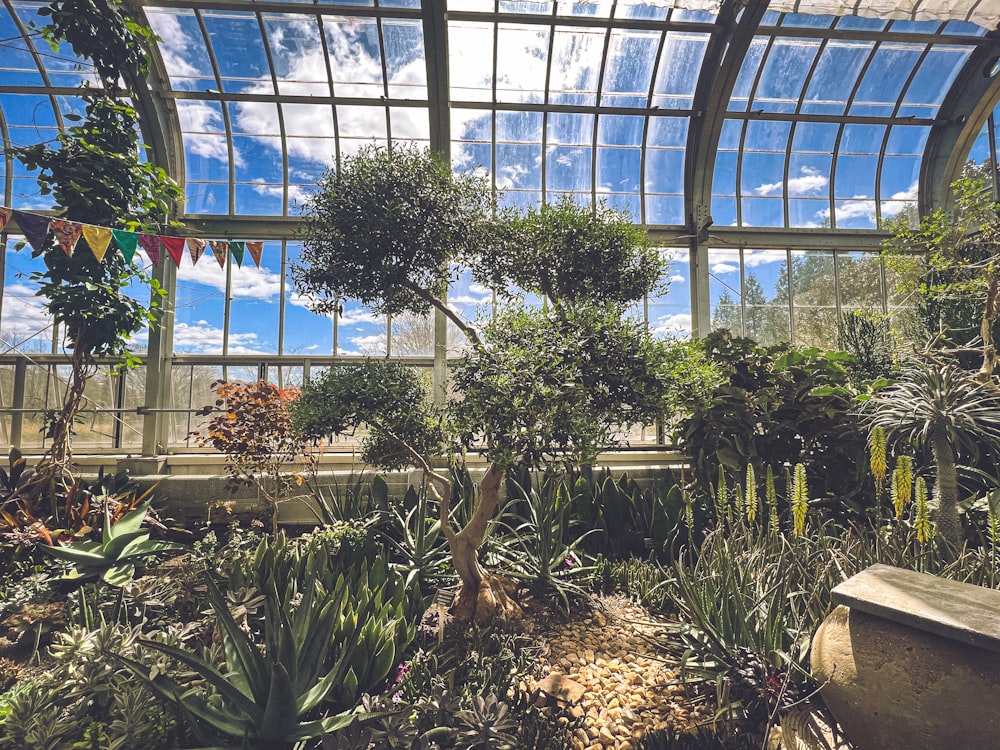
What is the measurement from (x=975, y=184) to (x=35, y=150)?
870 centimetres

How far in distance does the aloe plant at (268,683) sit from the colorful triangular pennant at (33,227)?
350 centimetres

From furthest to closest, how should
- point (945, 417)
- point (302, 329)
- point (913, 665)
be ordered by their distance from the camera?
point (302, 329)
point (945, 417)
point (913, 665)

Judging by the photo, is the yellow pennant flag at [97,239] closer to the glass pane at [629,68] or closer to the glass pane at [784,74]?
the glass pane at [629,68]

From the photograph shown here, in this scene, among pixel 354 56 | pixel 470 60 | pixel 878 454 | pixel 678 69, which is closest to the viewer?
pixel 878 454

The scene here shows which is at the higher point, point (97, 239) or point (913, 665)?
point (97, 239)

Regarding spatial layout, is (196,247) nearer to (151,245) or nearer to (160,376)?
(151,245)

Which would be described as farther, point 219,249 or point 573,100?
point 573,100

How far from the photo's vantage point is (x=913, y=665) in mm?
1617

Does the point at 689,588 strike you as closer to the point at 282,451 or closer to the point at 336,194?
the point at 336,194

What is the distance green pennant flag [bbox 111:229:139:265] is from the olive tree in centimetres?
158

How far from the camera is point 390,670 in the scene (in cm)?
234

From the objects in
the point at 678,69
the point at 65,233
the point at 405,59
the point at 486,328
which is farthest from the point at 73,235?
the point at 678,69

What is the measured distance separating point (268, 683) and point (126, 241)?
3.78m

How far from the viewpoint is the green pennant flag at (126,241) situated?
4027 mm
